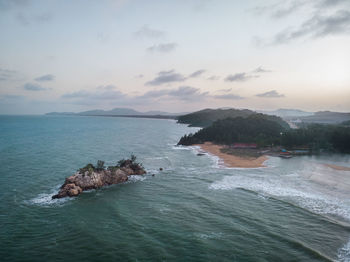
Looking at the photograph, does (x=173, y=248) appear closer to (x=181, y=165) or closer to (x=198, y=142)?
(x=181, y=165)

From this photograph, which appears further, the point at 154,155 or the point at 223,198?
the point at 154,155

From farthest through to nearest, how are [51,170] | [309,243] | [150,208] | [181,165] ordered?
[181,165]
[51,170]
[150,208]
[309,243]

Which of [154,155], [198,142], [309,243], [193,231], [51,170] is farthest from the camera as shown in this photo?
[198,142]

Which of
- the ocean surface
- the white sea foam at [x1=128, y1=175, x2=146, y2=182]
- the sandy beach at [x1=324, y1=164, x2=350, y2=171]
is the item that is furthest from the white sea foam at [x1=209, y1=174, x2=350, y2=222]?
the sandy beach at [x1=324, y1=164, x2=350, y2=171]

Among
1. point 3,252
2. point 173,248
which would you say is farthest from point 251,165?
point 3,252

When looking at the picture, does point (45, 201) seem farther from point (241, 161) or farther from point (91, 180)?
point (241, 161)

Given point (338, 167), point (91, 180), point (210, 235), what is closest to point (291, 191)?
point (210, 235)
